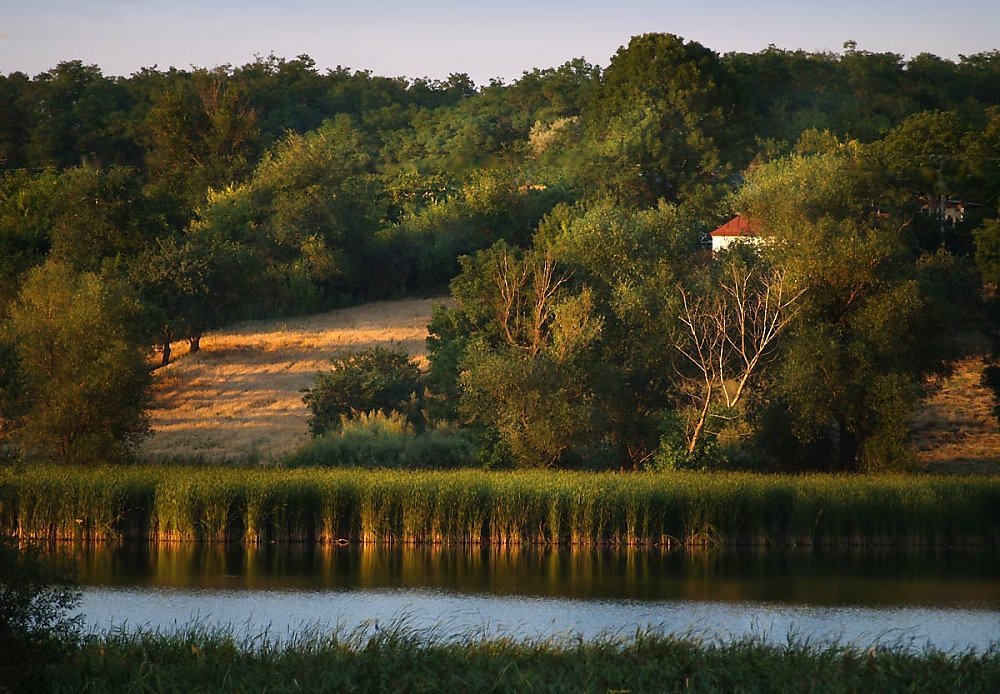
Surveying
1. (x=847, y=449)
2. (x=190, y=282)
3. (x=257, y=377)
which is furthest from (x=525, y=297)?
(x=190, y=282)

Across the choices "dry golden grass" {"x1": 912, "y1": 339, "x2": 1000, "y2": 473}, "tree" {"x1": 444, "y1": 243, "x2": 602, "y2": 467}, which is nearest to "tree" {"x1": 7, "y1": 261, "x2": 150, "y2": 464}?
"tree" {"x1": 444, "y1": 243, "x2": 602, "y2": 467}

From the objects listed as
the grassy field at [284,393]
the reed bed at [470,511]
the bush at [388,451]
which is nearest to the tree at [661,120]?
the grassy field at [284,393]

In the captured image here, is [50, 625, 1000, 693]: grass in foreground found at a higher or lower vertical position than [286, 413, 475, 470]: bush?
higher

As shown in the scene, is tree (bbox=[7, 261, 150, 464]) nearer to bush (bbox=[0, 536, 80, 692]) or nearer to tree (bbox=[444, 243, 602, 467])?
tree (bbox=[444, 243, 602, 467])

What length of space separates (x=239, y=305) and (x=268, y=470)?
82.9 feet

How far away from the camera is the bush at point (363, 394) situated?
4341cm

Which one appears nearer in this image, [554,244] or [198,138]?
[554,244]

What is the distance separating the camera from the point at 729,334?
1574 inches

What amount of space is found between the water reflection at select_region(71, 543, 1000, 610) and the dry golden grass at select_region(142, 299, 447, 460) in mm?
14513

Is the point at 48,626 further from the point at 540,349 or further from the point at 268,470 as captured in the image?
the point at 540,349

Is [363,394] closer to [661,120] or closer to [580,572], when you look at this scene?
[580,572]

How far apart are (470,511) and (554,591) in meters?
5.98

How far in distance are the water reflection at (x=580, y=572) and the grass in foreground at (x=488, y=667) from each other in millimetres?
8566

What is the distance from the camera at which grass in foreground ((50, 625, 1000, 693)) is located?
43.3 feet
